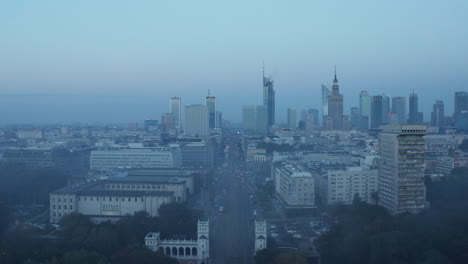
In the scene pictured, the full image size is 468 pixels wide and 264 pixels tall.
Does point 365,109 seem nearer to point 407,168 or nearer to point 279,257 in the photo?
point 407,168

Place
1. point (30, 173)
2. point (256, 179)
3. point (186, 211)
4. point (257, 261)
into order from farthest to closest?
point (256, 179)
point (30, 173)
point (186, 211)
point (257, 261)

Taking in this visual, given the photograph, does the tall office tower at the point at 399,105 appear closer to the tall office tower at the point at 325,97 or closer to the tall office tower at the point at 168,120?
the tall office tower at the point at 325,97

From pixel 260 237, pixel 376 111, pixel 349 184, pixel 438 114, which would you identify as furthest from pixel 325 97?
pixel 260 237

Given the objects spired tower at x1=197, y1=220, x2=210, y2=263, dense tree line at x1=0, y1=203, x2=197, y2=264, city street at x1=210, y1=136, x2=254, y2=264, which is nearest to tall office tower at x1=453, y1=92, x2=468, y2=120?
city street at x1=210, y1=136, x2=254, y2=264

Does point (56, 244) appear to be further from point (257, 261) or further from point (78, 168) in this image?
point (78, 168)

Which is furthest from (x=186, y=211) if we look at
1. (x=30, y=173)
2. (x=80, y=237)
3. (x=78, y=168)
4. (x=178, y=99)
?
(x=178, y=99)

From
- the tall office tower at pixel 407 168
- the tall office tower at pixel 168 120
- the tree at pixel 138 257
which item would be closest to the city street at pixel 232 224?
the tree at pixel 138 257

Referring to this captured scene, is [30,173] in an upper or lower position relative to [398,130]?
lower

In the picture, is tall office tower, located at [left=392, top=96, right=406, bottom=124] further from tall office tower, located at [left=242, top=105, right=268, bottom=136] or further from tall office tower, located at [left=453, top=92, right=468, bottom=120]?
tall office tower, located at [left=242, top=105, right=268, bottom=136]
